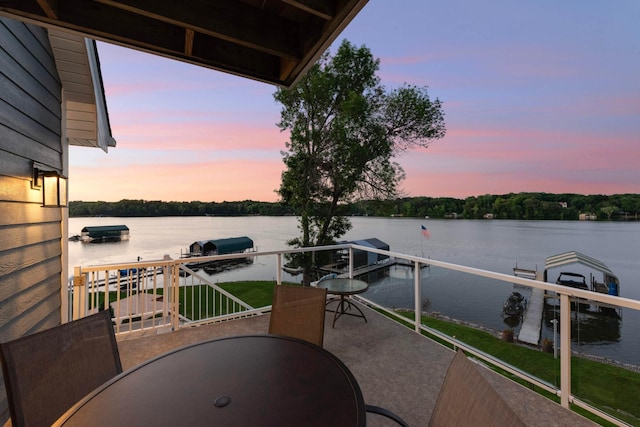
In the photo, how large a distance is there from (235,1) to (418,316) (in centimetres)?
385

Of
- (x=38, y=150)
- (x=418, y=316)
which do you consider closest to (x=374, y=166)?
(x=418, y=316)

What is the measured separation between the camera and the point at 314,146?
1098 centimetres

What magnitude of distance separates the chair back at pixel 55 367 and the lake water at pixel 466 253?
326cm

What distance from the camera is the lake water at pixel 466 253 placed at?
1213cm

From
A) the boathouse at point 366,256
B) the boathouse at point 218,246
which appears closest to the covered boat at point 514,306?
the boathouse at point 366,256

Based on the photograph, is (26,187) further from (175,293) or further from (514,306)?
(514,306)

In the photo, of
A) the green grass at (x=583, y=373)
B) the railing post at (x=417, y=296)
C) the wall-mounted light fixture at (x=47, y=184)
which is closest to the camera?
the wall-mounted light fixture at (x=47, y=184)

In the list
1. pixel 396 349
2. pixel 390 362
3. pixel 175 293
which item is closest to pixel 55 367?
pixel 175 293

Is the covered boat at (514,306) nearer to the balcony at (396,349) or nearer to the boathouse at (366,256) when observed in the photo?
the boathouse at (366,256)

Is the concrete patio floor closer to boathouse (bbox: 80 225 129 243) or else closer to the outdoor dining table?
the outdoor dining table

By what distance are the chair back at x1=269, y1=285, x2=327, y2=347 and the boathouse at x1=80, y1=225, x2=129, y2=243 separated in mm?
23424

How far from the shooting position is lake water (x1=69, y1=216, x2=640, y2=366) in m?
12.1

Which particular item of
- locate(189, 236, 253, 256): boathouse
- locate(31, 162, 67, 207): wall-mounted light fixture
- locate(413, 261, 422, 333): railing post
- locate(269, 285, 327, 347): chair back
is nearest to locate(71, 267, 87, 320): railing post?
locate(31, 162, 67, 207): wall-mounted light fixture

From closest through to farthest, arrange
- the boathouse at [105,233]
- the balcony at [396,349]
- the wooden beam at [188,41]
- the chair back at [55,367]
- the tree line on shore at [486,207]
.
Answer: the chair back at [55,367] < the wooden beam at [188,41] < the balcony at [396,349] < the tree line on shore at [486,207] < the boathouse at [105,233]
